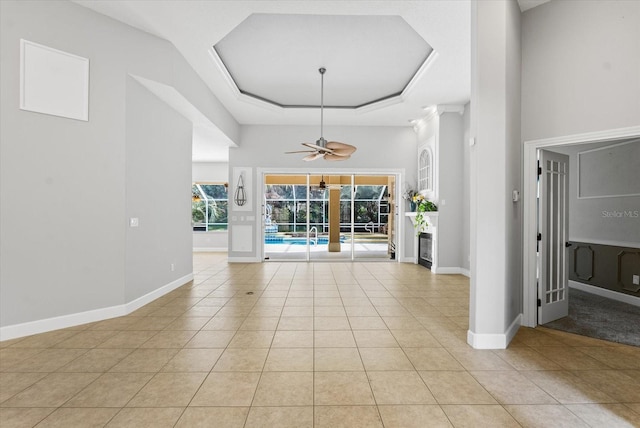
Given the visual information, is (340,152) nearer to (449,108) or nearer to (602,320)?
(449,108)

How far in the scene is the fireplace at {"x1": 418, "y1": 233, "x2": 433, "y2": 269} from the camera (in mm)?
6816

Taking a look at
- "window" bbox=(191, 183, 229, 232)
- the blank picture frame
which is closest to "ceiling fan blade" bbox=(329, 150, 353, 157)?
the blank picture frame

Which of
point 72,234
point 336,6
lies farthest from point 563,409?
point 72,234

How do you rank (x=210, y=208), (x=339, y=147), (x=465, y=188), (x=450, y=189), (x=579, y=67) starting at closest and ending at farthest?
(x=579, y=67)
(x=339, y=147)
(x=465, y=188)
(x=450, y=189)
(x=210, y=208)

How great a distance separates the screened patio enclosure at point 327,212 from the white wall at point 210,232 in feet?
7.98

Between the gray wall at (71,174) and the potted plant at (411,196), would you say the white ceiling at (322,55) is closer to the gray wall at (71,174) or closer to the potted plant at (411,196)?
the gray wall at (71,174)

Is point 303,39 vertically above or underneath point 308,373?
above

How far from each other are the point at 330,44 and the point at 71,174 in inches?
141

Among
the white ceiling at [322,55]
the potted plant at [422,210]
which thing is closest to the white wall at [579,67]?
the white ceiling at [322,55]

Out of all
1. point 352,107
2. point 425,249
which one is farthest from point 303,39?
point 425,249

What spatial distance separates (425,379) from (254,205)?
602cm

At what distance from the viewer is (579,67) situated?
306 centimetres

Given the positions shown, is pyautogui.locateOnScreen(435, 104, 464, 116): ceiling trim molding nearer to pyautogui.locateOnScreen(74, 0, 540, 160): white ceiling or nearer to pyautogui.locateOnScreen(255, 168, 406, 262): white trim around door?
pyautogui.locateOnScreen(74, 0, 540, 160): white ceiling

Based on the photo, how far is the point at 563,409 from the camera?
1.98 metres
